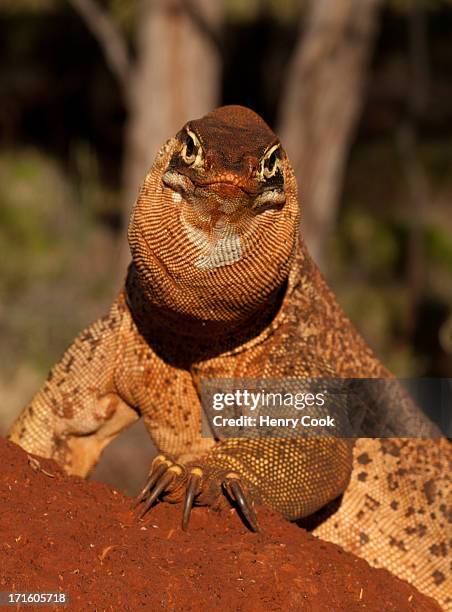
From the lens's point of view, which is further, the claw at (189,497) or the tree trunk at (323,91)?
the tree trunk at (323,91)

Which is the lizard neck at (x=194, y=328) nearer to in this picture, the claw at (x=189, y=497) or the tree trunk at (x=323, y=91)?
the claw at (x=189, y=497)

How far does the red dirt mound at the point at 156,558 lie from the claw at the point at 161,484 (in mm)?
51

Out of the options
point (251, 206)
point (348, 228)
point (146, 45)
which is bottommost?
point (348, 228)

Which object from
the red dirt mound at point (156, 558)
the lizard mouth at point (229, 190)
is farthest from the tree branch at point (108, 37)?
the red dirt mound at point (156, 558)

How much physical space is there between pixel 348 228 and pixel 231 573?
18.5m

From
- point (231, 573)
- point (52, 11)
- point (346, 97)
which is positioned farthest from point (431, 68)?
point (231, 573)

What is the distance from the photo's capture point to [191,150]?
17.3 ft

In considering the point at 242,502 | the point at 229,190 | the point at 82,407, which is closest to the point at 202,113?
the point at 82,407

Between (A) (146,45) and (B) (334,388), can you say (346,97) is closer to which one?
(A) (146,45)

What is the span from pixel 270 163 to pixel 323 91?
1209cm

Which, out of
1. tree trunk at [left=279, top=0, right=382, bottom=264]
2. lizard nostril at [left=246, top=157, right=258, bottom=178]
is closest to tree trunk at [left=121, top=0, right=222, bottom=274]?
tree trunk at [left=279, top=0, right=382, bottom=264]

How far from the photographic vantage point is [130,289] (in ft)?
20.5

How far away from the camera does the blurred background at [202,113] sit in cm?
1712

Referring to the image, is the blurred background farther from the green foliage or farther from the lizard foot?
the lizard foot
